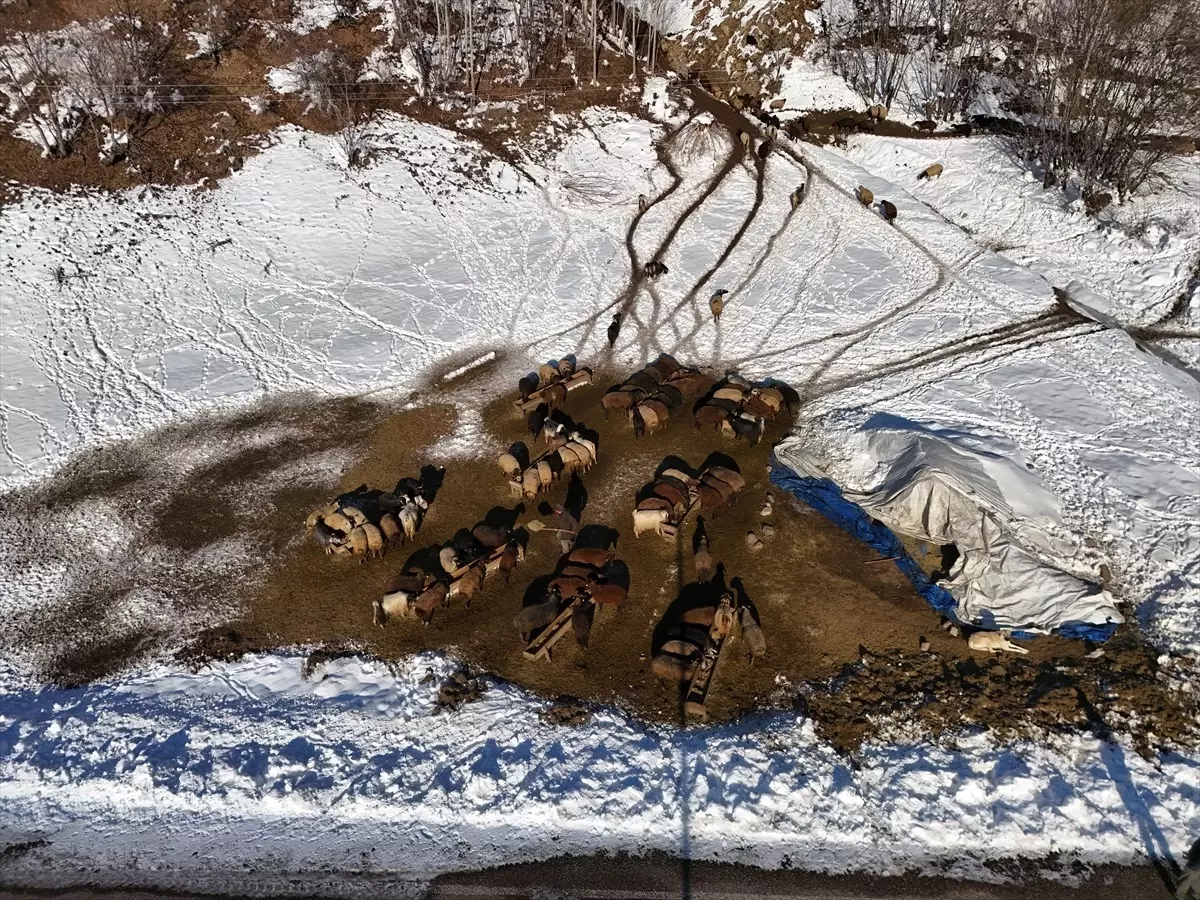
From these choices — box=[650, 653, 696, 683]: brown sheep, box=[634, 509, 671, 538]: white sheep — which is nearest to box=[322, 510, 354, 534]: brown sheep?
box=[634, 509, 671, 538]: white sheep

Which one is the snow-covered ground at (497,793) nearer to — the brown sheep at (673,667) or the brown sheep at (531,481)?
the brown sheep at (673,667)

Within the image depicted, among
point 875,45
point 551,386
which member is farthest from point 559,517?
point 875,45

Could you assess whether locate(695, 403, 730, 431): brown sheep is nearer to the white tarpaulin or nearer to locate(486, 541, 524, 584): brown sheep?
the white tarpaulin

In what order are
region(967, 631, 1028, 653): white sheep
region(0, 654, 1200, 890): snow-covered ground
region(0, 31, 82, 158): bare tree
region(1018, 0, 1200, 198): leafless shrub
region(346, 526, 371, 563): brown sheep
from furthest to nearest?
1. region(0, 31, 82, 158): bare tree
2. region(1018, 0, 1200, 198): leafless shrub
3. region(346, 526, 371, 563): brown sheep
4. region(967, 631, 1028, 653): white sheep
5. region(0, 654, 1200, 890): snow-covered ground

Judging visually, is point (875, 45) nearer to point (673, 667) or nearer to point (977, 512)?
point (977, 512)

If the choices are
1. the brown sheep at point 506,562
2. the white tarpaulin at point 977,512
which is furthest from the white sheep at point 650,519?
the white tarpaulin at point 977,512

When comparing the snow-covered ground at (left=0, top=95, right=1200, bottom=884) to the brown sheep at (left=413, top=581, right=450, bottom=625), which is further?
the brown sheep at (left=413, top=581, right=450, bottom=625)

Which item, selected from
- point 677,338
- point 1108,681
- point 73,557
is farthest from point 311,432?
point 1108,681
